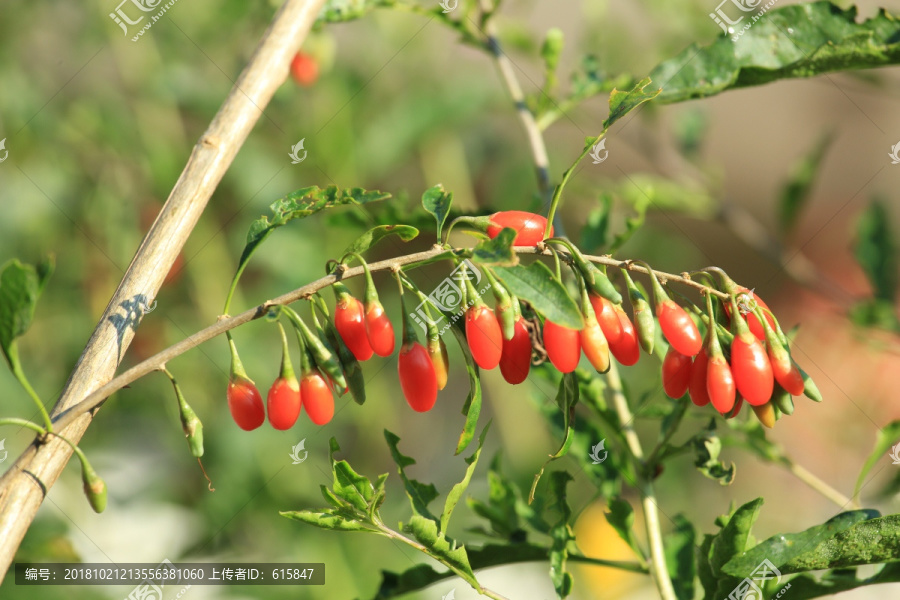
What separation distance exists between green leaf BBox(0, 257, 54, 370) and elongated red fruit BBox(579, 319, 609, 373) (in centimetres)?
50

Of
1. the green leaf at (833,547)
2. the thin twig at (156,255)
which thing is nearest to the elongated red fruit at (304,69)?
the thin twig at (156,255)

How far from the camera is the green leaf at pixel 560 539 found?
3.04 feet

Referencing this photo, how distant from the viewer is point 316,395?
0.83 meters

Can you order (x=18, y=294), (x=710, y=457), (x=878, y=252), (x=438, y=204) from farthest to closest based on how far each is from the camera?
(x=878, y=252) → (x=710, y=457) → (x=438, y=204) → (x=18, y=294)

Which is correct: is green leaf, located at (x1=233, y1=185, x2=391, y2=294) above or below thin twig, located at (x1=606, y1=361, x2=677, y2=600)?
above

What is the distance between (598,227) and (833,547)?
0.61m

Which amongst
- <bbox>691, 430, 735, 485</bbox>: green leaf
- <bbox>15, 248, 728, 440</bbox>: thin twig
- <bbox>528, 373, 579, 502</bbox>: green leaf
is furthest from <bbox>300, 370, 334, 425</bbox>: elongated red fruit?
<bbox>691, 430, 735, 485</bbox>: green leaf

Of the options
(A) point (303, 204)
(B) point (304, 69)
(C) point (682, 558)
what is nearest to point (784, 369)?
(C) point (682, 558)

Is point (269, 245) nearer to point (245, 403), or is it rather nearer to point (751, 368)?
point (245, 403)

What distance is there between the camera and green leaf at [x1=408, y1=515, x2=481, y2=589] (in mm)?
797

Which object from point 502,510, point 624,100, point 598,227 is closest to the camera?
point 624,100

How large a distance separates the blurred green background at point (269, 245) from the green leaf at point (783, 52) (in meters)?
0.65

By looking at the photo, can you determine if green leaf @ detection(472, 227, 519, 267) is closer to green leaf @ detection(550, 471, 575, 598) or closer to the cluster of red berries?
A: the cluster of red berries

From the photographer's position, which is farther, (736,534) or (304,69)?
(304,69)
